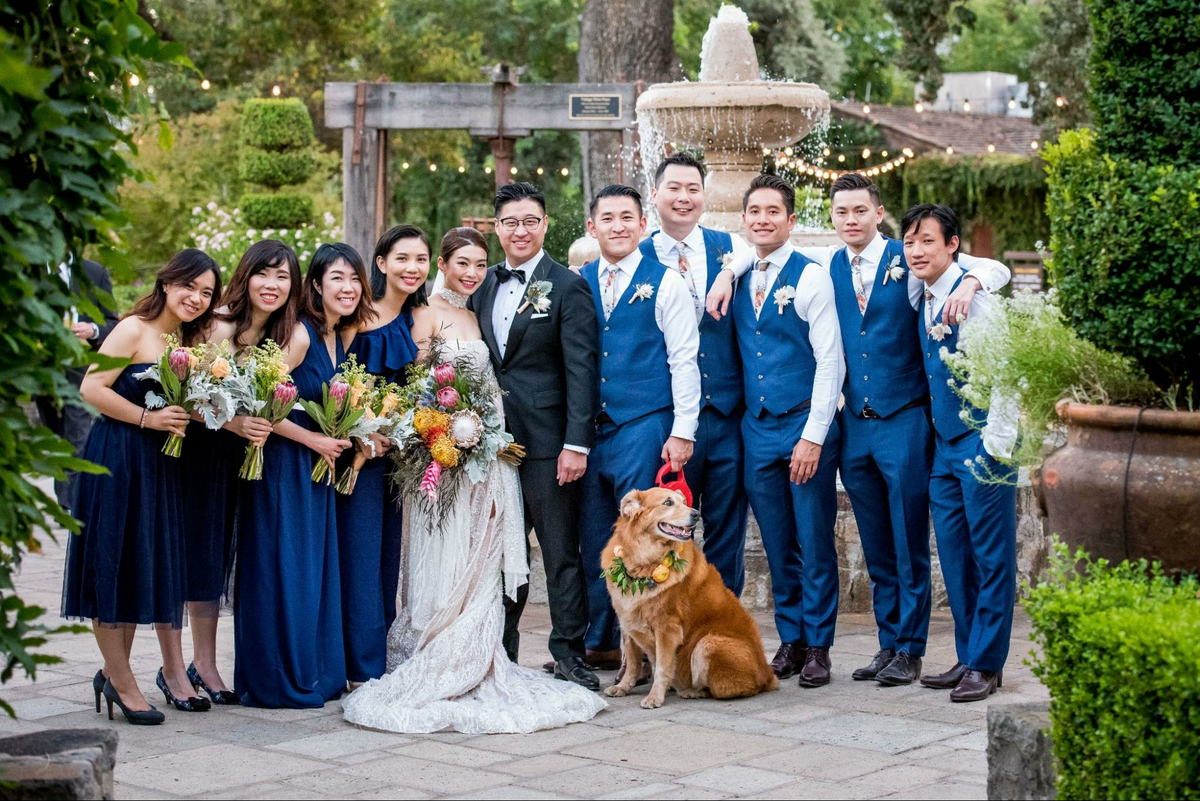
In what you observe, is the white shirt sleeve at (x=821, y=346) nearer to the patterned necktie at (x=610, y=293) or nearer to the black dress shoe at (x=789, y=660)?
the patterned necktie at (x=610, y=293)

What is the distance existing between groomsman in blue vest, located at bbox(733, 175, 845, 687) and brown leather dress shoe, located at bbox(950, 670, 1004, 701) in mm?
590

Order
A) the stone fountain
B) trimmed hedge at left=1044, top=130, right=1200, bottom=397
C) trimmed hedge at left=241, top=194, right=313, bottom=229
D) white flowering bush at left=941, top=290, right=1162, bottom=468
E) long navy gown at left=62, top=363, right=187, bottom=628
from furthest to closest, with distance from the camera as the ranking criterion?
trimmed hedge at left=241, top=194, right=313, bottom=229 → the stone fountain → long navy gown at left=62, top=363, right=187, bottom=628 → white flowering bush at left=941, top=290, right=1162, bottom=468 → trimmed hedge at left=1044, top=130, right=1200, bottom=397

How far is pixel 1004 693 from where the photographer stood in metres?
5.89

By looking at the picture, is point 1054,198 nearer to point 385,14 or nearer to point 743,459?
point 743,459

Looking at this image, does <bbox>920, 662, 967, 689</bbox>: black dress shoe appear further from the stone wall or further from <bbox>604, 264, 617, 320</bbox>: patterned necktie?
<bbox>604, 264, 617, 320</bbox>: patterned necktie

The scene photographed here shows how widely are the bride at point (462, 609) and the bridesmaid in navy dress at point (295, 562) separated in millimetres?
273

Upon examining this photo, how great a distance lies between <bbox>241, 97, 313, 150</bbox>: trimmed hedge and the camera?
19.7 m

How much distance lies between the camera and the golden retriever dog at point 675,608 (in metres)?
5.52

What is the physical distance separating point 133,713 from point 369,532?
1.16 meters

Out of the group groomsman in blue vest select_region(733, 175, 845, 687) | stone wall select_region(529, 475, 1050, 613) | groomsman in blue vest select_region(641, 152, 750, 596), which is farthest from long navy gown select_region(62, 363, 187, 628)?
stone wall select_region(529, 475, 1050, 613)

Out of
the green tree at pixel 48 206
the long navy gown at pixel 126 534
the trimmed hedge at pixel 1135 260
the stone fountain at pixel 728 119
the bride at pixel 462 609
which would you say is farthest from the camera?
the stone fountain at pixel 728 119

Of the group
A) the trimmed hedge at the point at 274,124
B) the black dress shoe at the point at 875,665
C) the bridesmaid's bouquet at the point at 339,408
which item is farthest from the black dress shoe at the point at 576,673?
the trimmed hedge at the point at 274,124

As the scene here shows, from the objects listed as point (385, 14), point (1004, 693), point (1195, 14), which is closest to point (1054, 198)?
point (1195, 14)

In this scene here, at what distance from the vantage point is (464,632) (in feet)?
18.6
